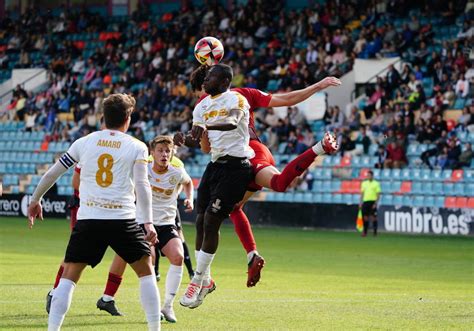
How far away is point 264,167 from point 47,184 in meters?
3.14

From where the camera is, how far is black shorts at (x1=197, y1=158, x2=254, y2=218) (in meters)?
11.0

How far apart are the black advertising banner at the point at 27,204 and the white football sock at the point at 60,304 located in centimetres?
2709

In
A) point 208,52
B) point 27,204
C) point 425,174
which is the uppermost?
point 208,52

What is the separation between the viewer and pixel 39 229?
29.4 meters

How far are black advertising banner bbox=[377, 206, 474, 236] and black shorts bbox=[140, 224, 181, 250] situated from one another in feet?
53.4

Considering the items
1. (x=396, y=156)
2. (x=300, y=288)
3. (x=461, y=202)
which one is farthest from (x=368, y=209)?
(x=300, y=288)

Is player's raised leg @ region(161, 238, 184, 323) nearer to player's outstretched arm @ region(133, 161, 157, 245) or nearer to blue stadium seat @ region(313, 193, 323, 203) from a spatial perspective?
player's outstretched arm @ region(133, 161, 157, 245)

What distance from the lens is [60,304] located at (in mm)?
8320

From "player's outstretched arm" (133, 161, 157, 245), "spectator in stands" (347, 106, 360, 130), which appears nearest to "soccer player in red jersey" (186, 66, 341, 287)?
"player's outstretched arm" (133, 161, 157, 245)

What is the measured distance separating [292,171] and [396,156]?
771 inches

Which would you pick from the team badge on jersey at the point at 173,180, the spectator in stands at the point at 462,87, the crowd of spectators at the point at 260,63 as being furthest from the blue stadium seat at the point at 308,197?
the team badge on jersey at the point at 173,180

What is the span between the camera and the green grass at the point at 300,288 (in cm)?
1086

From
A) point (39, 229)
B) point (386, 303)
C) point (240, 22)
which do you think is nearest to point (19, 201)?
point (39, 229)

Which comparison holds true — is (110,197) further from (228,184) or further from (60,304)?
(228,184)
